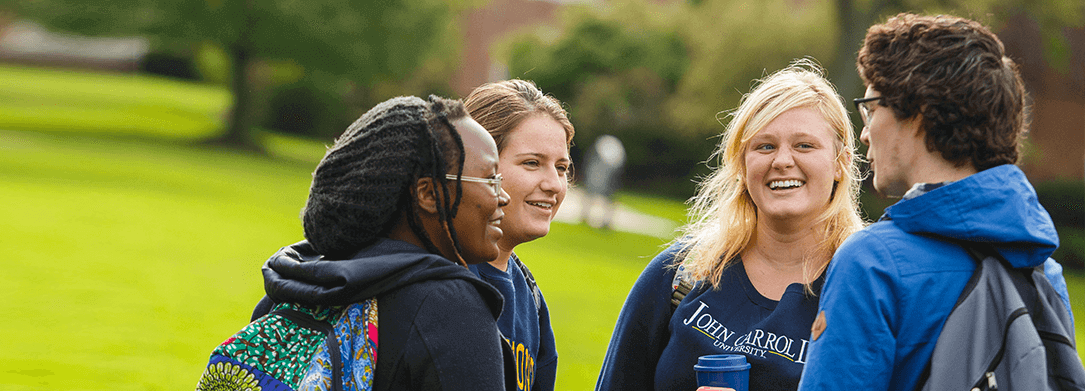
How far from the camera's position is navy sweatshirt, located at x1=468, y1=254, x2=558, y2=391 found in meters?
2.97

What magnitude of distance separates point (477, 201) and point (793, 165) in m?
1.32

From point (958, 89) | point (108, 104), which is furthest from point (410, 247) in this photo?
point (108, 104)

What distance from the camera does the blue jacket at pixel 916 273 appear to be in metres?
1.99

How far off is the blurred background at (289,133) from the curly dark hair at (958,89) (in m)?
0.45

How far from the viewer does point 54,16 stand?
2691 cm

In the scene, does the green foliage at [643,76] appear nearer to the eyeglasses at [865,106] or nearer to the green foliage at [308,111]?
the green foliage at [308,111]

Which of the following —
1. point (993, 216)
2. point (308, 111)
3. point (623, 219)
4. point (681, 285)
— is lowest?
point (623, 219)

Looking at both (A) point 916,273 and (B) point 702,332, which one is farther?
(B) point 702,332

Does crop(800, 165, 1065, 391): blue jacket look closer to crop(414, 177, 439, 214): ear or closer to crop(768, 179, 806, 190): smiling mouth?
crop(414, 177, 439, 214): ear

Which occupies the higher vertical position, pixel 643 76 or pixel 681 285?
pixel 643 76

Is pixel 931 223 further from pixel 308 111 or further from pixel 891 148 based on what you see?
pixel 308 111

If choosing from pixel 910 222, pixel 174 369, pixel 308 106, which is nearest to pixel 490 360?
pixel 910 222

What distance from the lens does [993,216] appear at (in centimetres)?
198

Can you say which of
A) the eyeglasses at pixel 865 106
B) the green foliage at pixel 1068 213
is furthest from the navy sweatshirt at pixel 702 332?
the green foliage at pixel 1068 213
